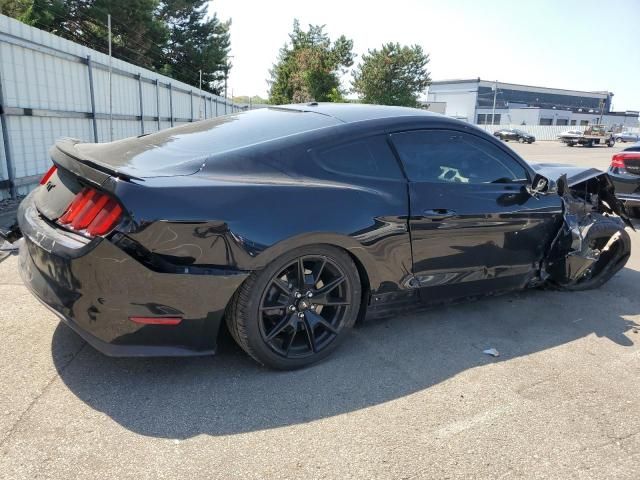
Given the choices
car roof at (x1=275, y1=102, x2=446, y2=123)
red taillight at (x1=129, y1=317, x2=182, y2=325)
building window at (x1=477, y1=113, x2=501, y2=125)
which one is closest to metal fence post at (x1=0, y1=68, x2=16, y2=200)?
car roof at (x1=275, y1=102, x2=446, y2=123)

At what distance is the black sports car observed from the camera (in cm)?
240

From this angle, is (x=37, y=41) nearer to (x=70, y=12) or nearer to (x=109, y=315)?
(x=109, y=315)

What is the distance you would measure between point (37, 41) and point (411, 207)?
275 inches

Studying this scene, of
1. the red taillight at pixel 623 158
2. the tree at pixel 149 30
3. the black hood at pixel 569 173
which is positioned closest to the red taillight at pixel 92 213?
the black hood at pixel 569 173

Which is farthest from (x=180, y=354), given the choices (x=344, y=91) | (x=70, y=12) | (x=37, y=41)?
(x=344, y=91)

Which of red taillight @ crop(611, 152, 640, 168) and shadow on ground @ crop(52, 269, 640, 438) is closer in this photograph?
shadow on ground @ crop(52, 269, 640, 438)

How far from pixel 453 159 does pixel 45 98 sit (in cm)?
689

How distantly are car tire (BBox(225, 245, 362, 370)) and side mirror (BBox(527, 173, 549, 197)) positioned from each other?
68.3 inches

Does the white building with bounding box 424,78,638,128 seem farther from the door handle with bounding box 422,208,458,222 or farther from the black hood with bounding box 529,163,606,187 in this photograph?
the door handle with bounding box 422,208,458,222

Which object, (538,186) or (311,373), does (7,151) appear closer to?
(311,373)

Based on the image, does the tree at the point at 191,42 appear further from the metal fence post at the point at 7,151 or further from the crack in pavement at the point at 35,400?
the crack in pavement at the point at 35,400

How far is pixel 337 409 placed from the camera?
101 inches

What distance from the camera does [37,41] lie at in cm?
740

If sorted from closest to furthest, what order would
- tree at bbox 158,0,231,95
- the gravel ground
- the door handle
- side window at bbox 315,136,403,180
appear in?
the gravel ground
side window at bbox 315,136,403,180
the door handle
tree at bbox 158,0,231,95
